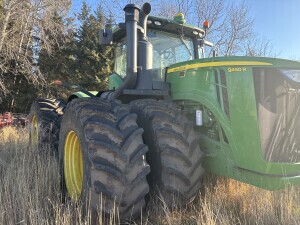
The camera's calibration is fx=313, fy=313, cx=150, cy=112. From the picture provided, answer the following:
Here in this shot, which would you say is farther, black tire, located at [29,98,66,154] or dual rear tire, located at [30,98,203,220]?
black tire, located at [29,98,66,154]

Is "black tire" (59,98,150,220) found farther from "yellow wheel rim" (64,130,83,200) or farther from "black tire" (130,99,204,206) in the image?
"yellow wheel rim" (64,130,83,200)

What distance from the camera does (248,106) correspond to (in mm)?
3141

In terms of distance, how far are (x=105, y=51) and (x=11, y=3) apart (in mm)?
8593

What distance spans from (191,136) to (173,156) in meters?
0.32

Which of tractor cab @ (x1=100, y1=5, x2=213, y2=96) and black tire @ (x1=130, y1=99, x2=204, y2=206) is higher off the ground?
tractor cab @ (x1=100, y1=5, x2=213, y2=96)

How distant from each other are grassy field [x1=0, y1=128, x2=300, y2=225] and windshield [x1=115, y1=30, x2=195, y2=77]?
179 centimetres

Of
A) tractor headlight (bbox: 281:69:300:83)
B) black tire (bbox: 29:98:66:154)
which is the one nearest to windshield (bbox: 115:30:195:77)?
black tire (bbox: 29:98:66:154)

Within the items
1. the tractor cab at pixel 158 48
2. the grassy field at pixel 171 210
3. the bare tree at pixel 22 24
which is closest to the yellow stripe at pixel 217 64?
the tractor cab at pixel 158 48

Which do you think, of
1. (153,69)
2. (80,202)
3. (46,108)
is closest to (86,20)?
(46,108)

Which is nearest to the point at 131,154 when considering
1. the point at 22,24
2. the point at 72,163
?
the point at 72,163

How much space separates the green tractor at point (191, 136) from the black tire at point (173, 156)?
0.01 metres

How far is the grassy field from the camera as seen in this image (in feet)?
9.73

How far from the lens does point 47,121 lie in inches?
229

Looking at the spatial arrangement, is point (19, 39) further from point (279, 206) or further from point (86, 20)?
point (279, 206)
